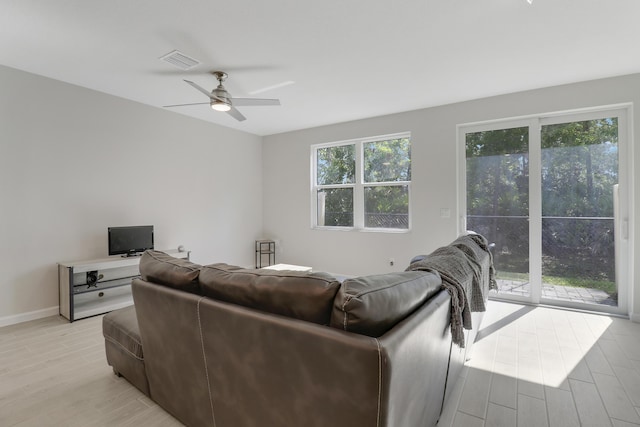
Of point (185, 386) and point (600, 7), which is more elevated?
point (600, 7)

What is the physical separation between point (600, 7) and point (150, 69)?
372cm

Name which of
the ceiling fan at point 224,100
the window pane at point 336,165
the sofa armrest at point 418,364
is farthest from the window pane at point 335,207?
the sofa armrest at point 418,364

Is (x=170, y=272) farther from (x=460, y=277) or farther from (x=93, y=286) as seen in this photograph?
(x=93, y=286)

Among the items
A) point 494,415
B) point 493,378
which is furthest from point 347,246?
point 494,415

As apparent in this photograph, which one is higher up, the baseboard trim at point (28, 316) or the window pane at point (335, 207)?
the window pane at point (335, 207)

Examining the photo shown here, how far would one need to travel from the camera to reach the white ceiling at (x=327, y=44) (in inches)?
83.1

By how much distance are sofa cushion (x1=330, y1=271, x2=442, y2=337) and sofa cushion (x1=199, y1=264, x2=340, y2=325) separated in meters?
0.06

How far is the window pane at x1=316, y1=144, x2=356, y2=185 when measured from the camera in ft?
16.4

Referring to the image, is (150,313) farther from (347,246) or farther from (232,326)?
(347,246)

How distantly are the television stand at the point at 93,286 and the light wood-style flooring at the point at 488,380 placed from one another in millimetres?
258

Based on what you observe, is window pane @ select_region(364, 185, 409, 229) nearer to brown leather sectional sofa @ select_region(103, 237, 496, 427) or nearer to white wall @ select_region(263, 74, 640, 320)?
white wall @ select_region(263, 74, 640, 320)

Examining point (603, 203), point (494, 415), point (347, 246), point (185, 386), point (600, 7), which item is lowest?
point (494, 415)

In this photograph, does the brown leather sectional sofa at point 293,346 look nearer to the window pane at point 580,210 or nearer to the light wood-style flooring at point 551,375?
the light wood-style flooring at point 551,375

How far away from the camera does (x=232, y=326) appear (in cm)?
120
